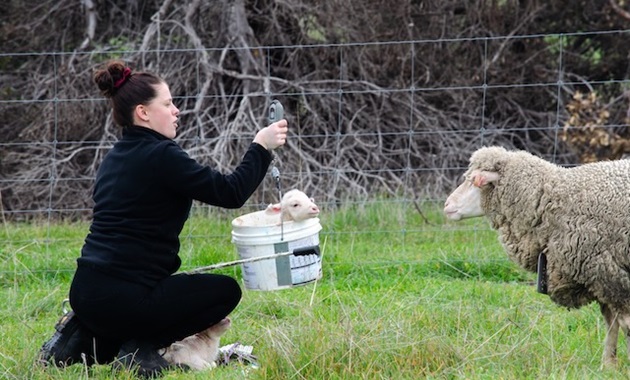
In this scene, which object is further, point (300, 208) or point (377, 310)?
point (300, 208)

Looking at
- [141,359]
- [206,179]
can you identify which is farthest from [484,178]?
[141,359]

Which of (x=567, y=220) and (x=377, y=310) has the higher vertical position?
(x=567, y=220)

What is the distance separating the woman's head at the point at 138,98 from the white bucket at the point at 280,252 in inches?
34.5

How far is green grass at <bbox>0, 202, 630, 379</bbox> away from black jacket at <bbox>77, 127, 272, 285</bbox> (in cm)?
46

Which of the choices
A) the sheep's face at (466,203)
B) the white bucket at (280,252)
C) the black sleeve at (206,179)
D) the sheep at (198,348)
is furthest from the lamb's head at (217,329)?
the sheep's face at (466,203)

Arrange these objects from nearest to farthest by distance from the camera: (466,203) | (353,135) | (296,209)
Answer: (466,203) → (296,209) → (353,135)

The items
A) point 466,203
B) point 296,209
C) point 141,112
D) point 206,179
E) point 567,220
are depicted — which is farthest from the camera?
point 296,209

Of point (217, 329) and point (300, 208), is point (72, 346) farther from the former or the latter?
point (300, 208)

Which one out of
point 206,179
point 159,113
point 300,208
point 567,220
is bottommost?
point 300,208

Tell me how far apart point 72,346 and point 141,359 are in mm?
318

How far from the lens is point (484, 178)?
4457mm

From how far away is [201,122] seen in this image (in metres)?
8.40

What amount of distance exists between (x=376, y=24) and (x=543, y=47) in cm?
171

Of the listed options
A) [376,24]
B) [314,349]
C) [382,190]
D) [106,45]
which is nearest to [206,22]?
[106,45]
